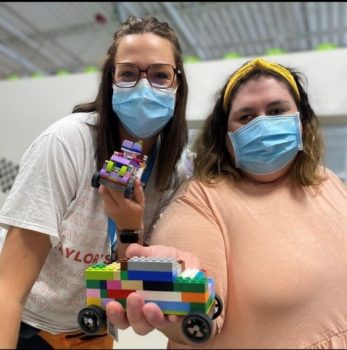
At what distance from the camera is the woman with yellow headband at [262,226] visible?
1.72 feet

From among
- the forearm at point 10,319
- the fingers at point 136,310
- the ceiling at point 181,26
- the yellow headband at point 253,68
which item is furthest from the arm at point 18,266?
the ceiling at point 181,26

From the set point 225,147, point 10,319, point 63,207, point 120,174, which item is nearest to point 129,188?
point 120,174

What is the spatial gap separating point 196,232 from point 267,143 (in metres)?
0.24

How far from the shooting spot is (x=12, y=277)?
558 mm

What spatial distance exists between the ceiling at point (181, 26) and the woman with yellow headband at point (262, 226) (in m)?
2.15

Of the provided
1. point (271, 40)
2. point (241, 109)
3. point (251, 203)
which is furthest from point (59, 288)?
point (271, 40)

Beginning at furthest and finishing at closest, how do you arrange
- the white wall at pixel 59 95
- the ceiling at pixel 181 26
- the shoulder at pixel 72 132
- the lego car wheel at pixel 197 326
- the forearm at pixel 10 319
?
the ceiling at pixel 181 26 → the white wall at pixel 59 95 → the shoulder at pixel 72 132 → the forearm at pixel 10 319 → the lego car wheel at pixel 197 326

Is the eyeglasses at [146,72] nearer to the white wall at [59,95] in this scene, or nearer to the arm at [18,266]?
the white wall at [59,95]

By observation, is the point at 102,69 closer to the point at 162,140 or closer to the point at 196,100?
the point at 162,140

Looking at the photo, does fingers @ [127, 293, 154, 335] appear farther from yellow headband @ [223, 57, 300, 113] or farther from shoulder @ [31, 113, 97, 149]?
yellow headband @ [223, 57, 300, 113]

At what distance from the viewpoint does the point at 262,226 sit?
658 millimetres

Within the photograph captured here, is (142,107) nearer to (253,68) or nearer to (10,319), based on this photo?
(253,68)

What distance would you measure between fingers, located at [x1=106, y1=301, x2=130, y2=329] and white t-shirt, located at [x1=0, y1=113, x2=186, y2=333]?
15 cm

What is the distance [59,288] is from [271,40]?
11.7ft
